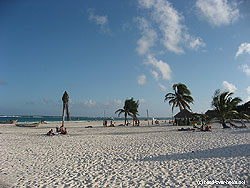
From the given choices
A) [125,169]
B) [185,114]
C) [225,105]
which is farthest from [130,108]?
[125,169]

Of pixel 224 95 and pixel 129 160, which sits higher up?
pixel 224 95

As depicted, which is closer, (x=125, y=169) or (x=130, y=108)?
(x=125, y=169)

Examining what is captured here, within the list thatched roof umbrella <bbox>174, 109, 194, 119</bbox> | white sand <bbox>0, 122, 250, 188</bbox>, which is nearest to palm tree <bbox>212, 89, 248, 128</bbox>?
thatched roof umbrella <bbox>174, 109, 194, 119</bbox>

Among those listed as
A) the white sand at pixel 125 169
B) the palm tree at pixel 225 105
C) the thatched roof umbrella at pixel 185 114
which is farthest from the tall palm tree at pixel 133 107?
the white sand at pixel 125 169

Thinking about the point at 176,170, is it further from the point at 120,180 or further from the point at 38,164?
the point at 38,164

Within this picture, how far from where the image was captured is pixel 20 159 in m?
7.16

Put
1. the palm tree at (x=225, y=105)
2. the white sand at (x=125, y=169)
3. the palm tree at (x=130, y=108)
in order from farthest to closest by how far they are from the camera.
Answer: the palm tree at (x=130, y=108) → the palm tree at (x=225, y=105) → the white sand at (x=125, y=169)

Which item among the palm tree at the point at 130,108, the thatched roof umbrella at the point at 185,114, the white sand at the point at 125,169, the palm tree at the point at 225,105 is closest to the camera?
the white sand at the point at 125,169

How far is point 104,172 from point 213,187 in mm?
3143

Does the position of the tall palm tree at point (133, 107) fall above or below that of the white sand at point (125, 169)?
above

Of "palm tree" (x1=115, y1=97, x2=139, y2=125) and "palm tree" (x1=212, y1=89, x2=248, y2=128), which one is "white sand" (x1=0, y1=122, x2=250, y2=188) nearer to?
"palm tree" (x1=212, y1=89, x2=248, y2=128)

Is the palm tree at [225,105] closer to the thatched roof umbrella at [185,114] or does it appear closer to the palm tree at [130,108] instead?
the thatched roof umbrella at [185,114]

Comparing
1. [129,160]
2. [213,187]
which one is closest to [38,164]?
[129,160]

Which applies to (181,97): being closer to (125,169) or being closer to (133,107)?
(133,107)
